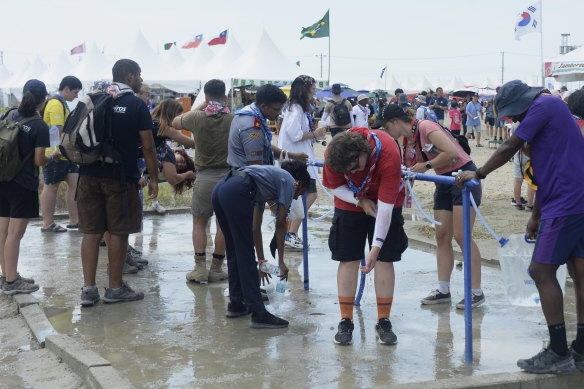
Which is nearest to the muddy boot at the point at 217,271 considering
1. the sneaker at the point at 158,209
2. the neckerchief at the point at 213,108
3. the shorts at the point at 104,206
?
the shorts at the point at 104,206

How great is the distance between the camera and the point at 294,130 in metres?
8.30

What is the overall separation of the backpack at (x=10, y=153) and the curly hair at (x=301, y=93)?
3082 mm

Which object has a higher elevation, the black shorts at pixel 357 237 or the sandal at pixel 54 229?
the black shorts at pixel 357 237

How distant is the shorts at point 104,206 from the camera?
598cm

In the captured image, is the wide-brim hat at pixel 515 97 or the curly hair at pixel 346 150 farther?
the curly hair at pixel 346 150

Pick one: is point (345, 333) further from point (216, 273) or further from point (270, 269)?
point (216, 273)

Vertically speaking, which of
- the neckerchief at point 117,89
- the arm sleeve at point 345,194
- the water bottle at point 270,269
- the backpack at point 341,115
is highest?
the neckerchief at point 117,89

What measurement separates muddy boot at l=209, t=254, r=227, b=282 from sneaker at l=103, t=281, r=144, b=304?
0.83 m

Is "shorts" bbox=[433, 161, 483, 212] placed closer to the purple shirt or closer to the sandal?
the purple shirt

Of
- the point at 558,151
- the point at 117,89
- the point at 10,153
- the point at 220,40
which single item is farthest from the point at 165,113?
the point at 220,40

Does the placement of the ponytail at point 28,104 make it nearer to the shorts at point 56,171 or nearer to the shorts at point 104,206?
the shorts at point 104,206

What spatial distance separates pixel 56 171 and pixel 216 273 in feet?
12.4

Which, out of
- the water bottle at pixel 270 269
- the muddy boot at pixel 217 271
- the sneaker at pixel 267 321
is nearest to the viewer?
the sneaker at pixel 267 321

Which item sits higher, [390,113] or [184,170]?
[390,113]
